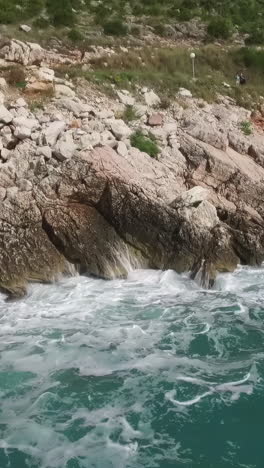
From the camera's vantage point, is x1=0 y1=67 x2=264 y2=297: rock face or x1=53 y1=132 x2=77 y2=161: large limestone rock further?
x1=53 y1=132 x2=77 y2=161: large limestone rock

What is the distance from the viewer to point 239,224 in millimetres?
13398

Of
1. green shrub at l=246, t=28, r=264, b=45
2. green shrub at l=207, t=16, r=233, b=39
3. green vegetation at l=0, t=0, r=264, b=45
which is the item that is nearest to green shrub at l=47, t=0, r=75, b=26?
green vegetation at l=0, t=0, r=264, b=45

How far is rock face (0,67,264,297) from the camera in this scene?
1205 cm

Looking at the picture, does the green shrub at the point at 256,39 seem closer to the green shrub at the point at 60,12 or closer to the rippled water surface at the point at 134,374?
the green shrub at the point at 60,12

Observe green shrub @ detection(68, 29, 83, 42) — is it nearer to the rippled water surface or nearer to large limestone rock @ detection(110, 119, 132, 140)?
large limestone rock @ detection(110, 119, 132, 140)

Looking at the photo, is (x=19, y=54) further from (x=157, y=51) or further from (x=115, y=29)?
(x=115, y=29)

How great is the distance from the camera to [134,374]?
341 inches

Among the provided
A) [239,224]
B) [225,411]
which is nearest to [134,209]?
[239,224]

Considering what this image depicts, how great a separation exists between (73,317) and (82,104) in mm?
7108

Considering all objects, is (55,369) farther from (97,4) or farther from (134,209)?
(97,4)

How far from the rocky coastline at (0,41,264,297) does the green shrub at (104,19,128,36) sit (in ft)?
44.7

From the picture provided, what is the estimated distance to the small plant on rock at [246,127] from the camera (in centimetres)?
1695

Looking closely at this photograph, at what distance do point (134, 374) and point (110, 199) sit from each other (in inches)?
197

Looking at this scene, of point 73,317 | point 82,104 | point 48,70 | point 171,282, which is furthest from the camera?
point 48,70
